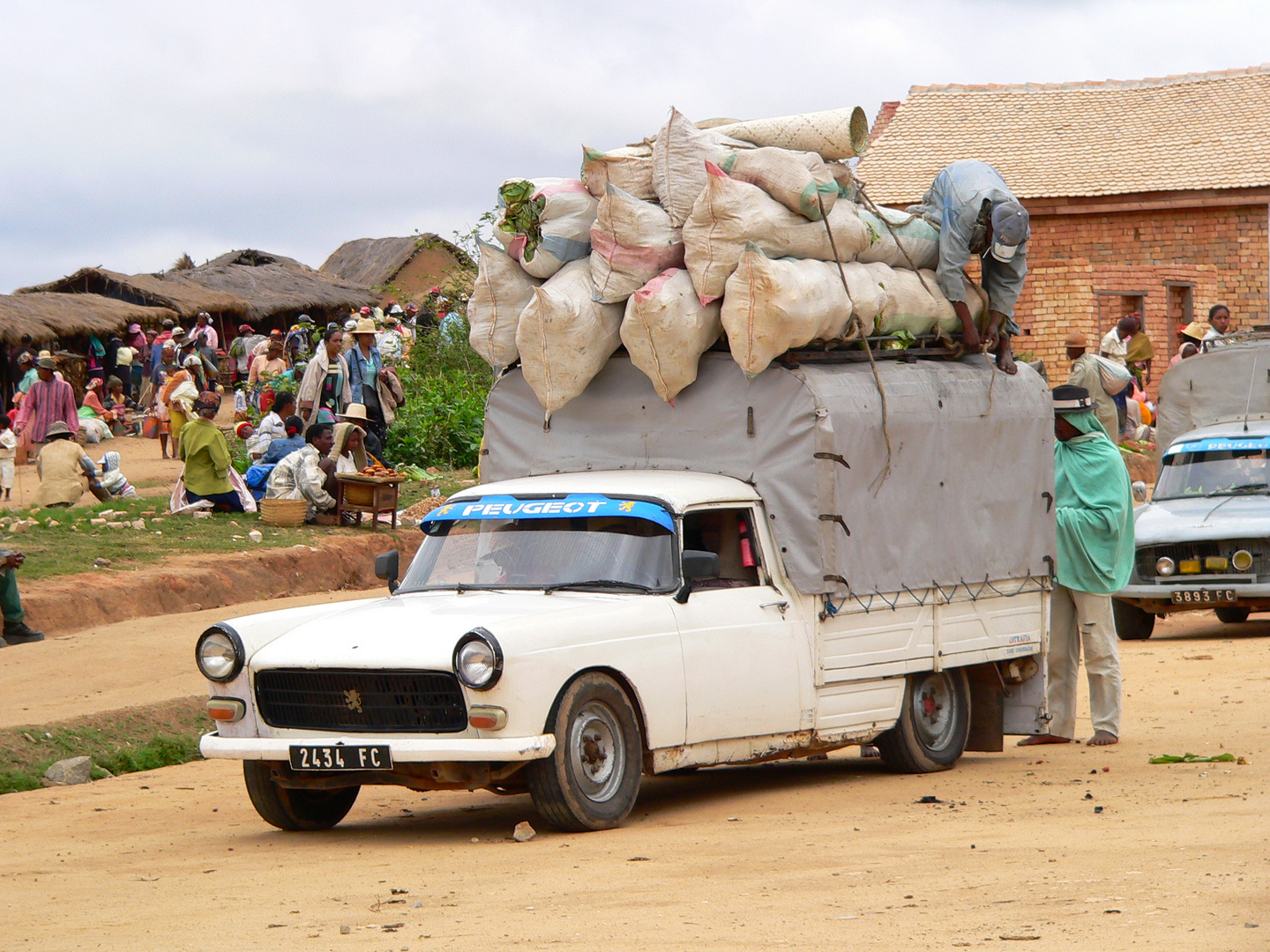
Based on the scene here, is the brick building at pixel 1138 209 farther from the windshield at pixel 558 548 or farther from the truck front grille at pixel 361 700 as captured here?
the truck front grille at pixel 361 700

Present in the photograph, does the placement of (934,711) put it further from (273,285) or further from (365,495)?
(273,285)

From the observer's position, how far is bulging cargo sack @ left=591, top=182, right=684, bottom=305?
887 centimetres

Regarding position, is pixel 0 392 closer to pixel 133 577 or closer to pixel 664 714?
pixel 133 577

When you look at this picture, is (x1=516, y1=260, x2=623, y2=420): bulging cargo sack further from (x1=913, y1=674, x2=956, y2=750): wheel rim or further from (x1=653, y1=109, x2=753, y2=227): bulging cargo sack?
(x1=913, y1=674, x2=956, y2=750): wheel rim

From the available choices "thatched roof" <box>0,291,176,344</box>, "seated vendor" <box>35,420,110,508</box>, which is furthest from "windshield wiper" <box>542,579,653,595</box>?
"thatched roof" <box>0,291,176,344</box>

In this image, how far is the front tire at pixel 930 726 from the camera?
31.2ft

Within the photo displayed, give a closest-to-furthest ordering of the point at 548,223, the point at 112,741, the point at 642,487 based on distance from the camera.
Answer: the point at 642,487
the point at 548,223
the point at 112,741

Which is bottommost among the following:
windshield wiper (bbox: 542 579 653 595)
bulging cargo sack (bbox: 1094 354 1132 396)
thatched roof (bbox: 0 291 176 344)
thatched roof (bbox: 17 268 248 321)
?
windshield wiper (bbox: 542 579 653 595)

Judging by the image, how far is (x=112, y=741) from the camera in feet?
37.0

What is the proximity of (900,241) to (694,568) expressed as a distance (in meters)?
2.77

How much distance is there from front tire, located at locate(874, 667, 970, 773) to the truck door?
1106 millimetres

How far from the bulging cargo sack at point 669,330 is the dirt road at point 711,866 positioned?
6.99 ft

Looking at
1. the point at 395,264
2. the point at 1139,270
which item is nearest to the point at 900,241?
the point at 1139,270

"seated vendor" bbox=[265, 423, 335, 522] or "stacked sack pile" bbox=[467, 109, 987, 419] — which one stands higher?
"stacked sack pile" bbox=[467, 109, 987, 419]
